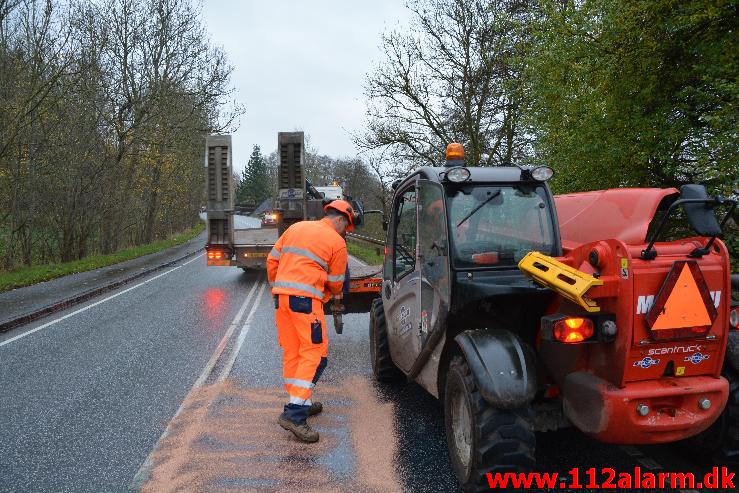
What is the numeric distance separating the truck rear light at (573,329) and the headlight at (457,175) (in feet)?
3.97

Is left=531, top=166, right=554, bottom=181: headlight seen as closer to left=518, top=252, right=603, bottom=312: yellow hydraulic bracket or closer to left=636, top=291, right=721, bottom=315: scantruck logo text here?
left=518, top=252, right=603, bottom=312: yellow hydraulic bracket

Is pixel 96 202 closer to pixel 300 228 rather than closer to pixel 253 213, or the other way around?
pixel 300 228

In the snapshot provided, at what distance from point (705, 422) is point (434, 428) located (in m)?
2.01

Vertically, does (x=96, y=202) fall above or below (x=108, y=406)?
above

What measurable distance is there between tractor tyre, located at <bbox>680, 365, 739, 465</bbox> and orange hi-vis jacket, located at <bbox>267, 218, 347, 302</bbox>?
2.70 meters

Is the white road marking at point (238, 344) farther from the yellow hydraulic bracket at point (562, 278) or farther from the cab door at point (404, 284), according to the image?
the yellow hydraulic bracket at point (562, 278)

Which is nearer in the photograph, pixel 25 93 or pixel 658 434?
pixel 658 434

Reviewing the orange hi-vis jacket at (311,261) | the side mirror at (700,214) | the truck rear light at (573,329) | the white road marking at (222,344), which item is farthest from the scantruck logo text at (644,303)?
the white road marking at (222,344)

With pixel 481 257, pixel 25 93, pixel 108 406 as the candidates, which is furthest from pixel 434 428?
pixel 25 93

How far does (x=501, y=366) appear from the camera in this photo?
10.2 ft

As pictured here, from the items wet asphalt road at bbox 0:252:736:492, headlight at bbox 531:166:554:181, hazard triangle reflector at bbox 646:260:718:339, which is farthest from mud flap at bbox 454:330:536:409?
headlight at bbox 531:166:554:181

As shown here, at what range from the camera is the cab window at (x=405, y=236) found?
173 inches

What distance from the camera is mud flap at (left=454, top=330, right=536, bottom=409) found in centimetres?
301

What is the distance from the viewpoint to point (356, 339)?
775 cm
